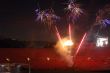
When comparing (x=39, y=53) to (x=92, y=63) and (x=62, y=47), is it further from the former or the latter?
(x=92, y=63)

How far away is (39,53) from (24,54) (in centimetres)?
183

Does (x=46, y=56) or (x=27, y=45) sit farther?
(x=27, y=45)

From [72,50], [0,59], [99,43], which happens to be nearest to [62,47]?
[72,50]

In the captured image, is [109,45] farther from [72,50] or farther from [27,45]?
[27,45]

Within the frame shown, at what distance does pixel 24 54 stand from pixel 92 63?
28.5ft

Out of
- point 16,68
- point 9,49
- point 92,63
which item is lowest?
point 16,68

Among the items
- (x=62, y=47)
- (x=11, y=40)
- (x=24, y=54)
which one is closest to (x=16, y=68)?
(x=24, y=54)

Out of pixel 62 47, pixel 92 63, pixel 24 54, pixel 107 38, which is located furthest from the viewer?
pixel 107 38

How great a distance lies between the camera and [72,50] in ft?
141

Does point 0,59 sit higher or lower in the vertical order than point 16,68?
higher

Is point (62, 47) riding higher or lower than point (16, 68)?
higher

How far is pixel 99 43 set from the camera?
46719 mm

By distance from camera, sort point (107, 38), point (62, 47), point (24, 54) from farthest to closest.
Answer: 1. point (107, 38)
2. point (62, 47)
3. point (24, 54)

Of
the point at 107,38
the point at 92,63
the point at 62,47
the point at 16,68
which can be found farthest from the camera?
the point at 107,38
